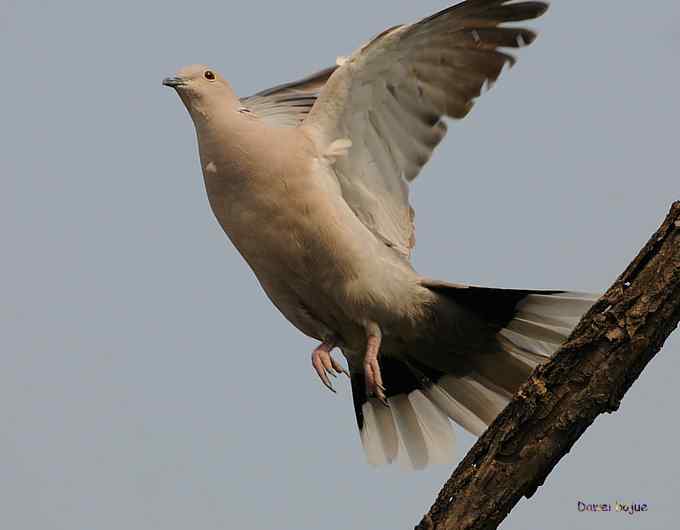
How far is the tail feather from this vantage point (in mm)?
6191

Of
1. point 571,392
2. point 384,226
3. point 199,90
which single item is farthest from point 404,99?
point 571,392

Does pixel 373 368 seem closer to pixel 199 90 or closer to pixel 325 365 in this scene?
pixel 325 365

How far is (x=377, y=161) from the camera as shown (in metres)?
6.57

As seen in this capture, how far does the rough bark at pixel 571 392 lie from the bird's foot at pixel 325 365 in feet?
5.03

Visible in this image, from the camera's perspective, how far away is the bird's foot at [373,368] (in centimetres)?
623

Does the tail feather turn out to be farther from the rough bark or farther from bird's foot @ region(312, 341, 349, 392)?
the rough bark

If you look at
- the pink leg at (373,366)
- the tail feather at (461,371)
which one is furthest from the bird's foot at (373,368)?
the tail feather at (461,371)

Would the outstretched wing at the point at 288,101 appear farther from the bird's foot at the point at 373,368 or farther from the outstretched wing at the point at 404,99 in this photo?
the bird's foot at the point at 373,368

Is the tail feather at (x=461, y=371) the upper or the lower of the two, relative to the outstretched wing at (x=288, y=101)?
lower

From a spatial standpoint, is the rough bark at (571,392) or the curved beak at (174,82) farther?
the curved beak at (174,82)

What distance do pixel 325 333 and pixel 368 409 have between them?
670 millimetres

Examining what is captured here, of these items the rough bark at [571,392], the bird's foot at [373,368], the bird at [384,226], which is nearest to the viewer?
the rough bark at [571,392]

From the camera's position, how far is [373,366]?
20.6ft

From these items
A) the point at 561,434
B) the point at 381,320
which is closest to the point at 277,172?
the point at 381,320
